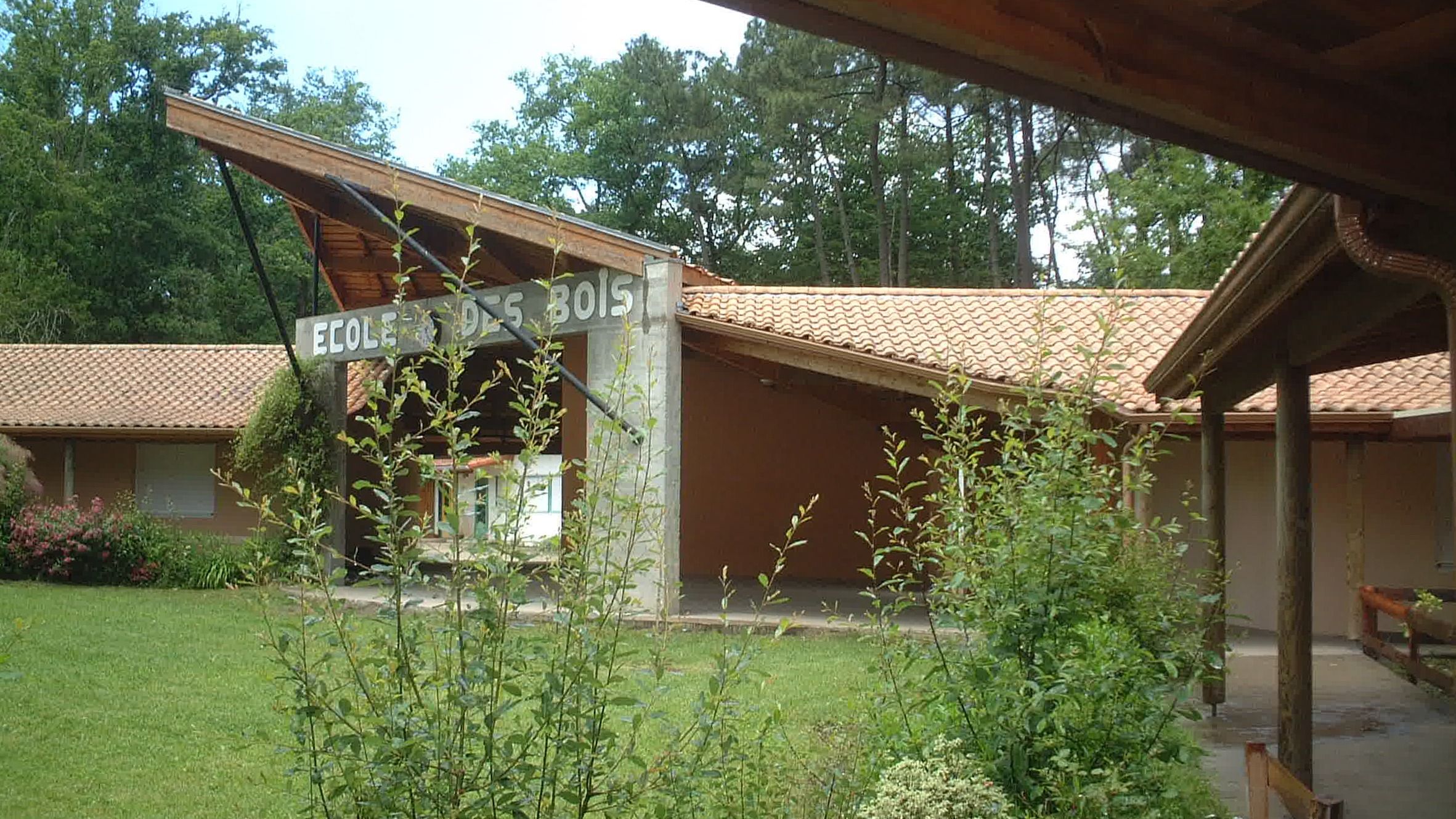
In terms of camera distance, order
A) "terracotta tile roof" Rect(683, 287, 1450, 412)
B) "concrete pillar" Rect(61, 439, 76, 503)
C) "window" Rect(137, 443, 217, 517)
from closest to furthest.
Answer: "terracotta tile roof" Rect(683, 287, 1450, 412) → "concrete pillar" Rect(61, 439, 76, 503) → "window" Rect(137, 443, 217, 517)

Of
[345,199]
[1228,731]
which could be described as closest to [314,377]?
[345,199]

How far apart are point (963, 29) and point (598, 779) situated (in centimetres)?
209

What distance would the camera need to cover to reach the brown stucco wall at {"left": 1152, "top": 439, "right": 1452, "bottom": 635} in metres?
13.1

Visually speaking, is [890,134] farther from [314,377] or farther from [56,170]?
[56,170]

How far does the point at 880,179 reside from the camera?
30312 millimetres

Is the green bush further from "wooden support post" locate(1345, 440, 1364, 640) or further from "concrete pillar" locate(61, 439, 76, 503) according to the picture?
"wooden support post" locate(1345, 440, 1364, 640)

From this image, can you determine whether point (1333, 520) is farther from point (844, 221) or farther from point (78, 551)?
point (844, 221)

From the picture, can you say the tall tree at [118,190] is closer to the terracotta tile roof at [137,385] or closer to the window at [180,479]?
the terracotta tile roof at [137,385]

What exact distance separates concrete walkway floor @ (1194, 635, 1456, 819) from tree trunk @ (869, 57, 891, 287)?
20.2 meters

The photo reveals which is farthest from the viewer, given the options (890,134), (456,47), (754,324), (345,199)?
(456,47)

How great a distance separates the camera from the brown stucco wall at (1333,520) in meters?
13.1

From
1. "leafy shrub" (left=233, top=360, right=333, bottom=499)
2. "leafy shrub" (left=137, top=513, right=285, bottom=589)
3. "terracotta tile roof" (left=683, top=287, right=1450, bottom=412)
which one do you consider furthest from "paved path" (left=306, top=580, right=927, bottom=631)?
"terracotta tile roof" (left=683, top=287, right=1450, bottom=412)

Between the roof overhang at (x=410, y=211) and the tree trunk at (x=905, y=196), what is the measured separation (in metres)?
14.5

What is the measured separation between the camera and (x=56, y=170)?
34031 mm
